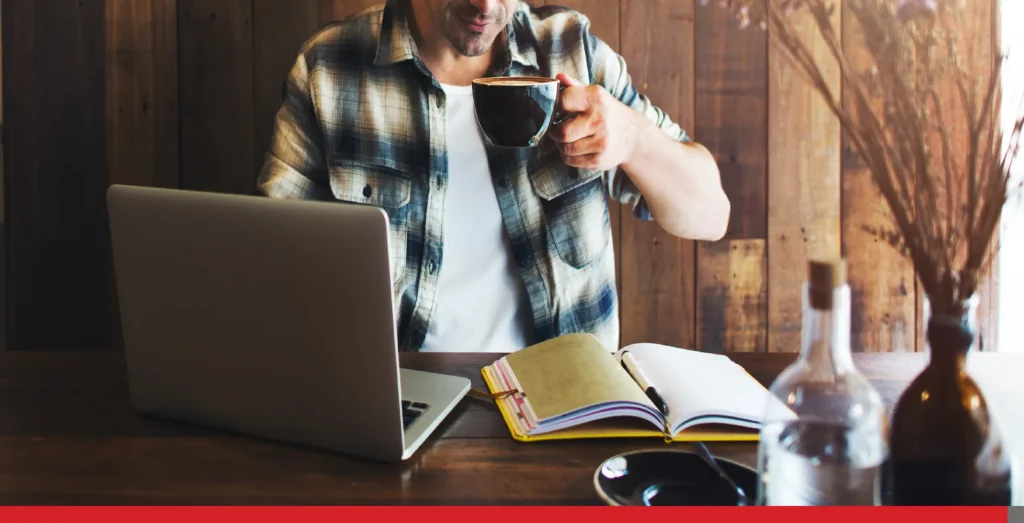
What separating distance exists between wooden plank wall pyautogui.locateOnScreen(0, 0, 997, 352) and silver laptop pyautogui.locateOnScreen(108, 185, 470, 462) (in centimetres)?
102

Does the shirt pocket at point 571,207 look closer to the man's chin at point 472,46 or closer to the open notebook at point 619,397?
the man's chin at point 472,46

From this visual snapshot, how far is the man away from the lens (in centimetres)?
176


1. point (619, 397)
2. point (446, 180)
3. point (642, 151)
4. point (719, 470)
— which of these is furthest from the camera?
point (446, 180)

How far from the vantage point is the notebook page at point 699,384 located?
0.96m

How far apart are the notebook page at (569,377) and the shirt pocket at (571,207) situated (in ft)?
1.98

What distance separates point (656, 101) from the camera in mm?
1926

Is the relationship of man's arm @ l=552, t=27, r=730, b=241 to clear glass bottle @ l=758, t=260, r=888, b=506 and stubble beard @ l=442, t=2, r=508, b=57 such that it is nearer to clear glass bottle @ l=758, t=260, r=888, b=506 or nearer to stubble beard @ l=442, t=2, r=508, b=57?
stubble beard @ l=442, t=2, r=508, b=57

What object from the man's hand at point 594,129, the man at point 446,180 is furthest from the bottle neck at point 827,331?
the man at point 446,180

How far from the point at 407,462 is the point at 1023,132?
57 centimetres

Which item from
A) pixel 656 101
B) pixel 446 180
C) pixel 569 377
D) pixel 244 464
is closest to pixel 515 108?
pixel 569 377

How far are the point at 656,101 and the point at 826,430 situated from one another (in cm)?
130

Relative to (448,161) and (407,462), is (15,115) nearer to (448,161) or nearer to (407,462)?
(448,161)

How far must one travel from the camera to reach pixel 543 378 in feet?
3.50

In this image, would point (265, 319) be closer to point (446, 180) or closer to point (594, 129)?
point (594, 129)
